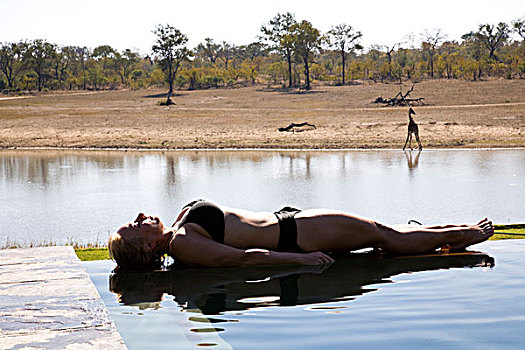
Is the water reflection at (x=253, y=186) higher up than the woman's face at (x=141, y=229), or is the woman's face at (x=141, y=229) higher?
the woman's face at (x=141, y=229)

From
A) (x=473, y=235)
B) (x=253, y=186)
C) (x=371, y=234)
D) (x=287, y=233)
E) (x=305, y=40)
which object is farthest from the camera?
(x=305, y=40)

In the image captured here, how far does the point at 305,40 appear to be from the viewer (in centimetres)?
6044

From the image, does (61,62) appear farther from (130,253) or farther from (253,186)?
(130,253)

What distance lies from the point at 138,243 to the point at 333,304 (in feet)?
4.67

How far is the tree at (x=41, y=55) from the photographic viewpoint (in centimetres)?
6856

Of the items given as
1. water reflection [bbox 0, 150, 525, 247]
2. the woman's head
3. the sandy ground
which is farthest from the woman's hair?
the sandy ground

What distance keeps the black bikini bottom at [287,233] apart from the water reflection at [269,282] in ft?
0.51

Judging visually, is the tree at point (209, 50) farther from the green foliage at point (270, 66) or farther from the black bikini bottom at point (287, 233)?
the black bikini bottom at point (287, 233)

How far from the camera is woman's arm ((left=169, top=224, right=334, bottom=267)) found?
4590 mm

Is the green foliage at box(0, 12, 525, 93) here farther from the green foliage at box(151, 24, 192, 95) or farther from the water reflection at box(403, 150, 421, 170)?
the water reflection at box(403, 150, 421, 170)

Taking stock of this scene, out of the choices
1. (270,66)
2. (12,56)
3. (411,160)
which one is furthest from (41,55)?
(411,160)

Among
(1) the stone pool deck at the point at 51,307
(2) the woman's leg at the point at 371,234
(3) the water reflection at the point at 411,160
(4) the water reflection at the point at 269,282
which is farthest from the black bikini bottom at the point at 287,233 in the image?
(3) the water reflection at the point at 411,160

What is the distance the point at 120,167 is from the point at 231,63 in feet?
270

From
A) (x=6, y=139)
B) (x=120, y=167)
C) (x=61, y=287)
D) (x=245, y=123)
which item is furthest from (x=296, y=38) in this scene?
(x=61, y=287)
